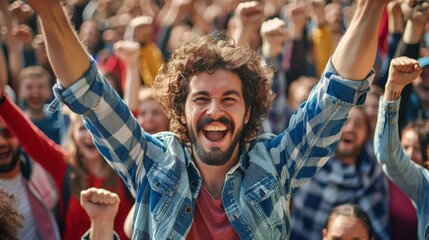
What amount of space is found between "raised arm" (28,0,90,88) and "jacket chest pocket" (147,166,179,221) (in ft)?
1.44

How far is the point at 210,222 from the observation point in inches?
97.3

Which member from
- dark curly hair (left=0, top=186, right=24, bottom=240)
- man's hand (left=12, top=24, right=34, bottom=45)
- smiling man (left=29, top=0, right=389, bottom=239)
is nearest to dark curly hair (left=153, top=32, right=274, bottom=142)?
smiling man (left=29, top=0, right=389, bottom=239)

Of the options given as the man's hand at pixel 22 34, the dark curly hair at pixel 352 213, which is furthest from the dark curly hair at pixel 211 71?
the man's hand at pixel 22 34

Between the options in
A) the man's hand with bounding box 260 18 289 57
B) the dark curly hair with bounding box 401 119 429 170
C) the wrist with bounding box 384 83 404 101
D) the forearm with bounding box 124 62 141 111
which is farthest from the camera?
the forearm with bounding box 124 62 141 111

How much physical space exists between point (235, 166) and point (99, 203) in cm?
46

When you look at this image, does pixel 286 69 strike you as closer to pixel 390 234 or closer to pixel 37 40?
pixel 390 234

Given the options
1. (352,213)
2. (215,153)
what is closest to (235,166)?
(215,153)

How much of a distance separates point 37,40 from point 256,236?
423cm

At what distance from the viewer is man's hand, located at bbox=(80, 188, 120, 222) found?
253 centimetres

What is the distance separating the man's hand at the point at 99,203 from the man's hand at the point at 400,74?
1081mm

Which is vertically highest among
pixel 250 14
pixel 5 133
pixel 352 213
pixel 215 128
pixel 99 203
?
pixel 215 128

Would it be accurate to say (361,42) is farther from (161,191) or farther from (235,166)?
(161,191)

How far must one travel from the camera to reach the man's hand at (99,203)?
253cm

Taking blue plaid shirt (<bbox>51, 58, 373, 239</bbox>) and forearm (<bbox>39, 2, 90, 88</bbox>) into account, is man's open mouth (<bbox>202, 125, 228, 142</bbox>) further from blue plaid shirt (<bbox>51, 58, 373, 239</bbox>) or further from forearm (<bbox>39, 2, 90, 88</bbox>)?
forearm (<bbox>39, 2, 90, 88</bbox>)
